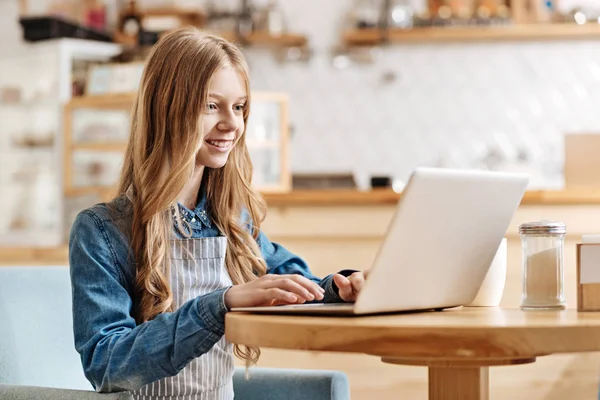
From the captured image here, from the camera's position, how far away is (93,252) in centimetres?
161

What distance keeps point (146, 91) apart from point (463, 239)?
0.66 m

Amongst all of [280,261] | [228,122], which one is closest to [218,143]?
[228,122]

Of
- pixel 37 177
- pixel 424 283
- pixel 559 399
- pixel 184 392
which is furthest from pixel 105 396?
pixel 37 177

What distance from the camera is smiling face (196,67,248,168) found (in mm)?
1705

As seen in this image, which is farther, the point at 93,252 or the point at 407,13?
the point at 407,13

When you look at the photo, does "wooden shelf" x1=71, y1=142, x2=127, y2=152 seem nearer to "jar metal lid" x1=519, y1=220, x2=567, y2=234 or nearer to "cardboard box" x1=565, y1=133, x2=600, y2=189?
"cardboard box" x1=565, y1=133, x2=600, y2=189

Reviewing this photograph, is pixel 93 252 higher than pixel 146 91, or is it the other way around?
pixel 146 91

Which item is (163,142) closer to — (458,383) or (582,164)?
(458,383)

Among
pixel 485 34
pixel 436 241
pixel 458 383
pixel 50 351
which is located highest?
pixel 485 34

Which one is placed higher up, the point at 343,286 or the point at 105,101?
the point at 105,101

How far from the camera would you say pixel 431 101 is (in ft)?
20.1

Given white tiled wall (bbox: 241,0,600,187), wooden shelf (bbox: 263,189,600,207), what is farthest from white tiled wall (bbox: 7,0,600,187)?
wooden shelf (bbox: 263,189,600,207)

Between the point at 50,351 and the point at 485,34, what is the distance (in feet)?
14.4

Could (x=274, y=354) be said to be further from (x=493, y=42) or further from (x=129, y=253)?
(x=493, y=42)
